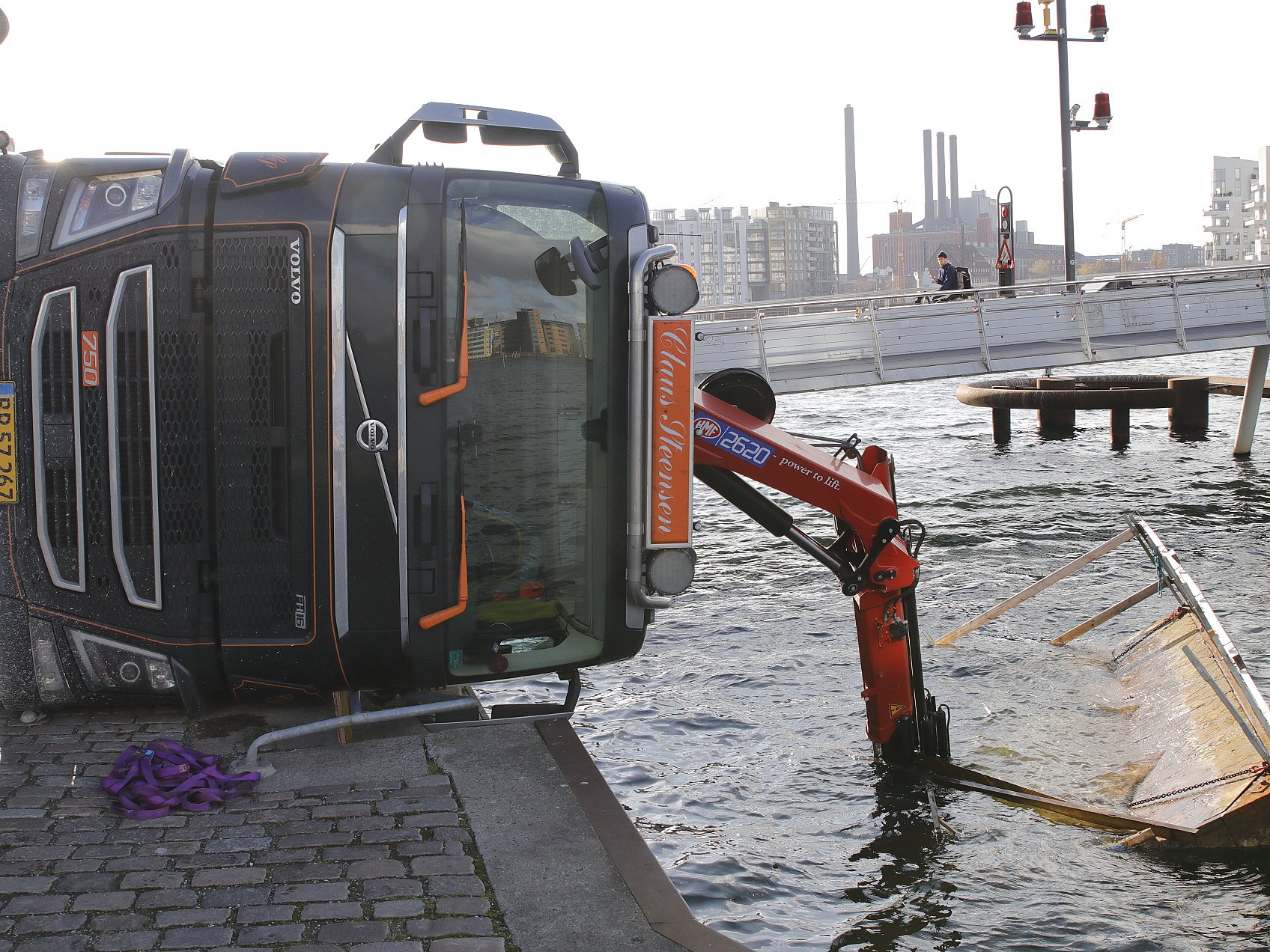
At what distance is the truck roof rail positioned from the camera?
5957 millimetres

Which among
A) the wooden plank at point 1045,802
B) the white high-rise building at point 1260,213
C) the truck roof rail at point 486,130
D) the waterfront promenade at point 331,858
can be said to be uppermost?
the white high-rise building at point 1260,213

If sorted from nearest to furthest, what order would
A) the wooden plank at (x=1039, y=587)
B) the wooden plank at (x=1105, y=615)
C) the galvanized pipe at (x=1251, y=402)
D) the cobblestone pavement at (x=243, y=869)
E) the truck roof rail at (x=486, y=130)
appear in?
the cobblestone pavement at (x=243, y=869) < the truck roof rail at (x=486, y=130) < the wooden plank at (x=1039, y=587) < the wooden plank at (x=1105, y=615) < the galvanized pipe at (x=1251, y=402)

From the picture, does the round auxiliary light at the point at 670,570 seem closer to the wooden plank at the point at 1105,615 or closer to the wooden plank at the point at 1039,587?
the wooden plank at the point at 1039,587

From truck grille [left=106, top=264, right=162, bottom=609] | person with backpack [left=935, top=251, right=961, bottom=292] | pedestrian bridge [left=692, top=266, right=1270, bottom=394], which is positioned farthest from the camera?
person with backpack [left=935, top=251, right=961, bottom=292]

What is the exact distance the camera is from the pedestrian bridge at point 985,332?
1820 centimetres

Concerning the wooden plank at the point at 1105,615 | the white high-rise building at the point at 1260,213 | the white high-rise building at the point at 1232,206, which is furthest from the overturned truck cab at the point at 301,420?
the white high-rise building at the point at 1232,206

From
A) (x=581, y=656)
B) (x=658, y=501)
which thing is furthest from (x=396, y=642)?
(x=658, y=501)

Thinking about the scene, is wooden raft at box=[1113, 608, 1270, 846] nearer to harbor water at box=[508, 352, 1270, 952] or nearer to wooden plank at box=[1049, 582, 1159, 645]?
harbor water at box=[508, 352, 1270, 952]

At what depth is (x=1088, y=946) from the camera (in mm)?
5504

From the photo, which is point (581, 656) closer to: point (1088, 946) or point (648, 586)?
point (648, 586)

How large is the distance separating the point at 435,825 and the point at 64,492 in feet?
8.12

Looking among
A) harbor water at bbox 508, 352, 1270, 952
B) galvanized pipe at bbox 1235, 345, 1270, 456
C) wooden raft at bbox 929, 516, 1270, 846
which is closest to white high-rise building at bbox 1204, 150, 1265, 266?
galvanized pipe at bbox 1235, 345, 1270, 456

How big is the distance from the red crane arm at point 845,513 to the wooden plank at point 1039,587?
285 centimetres

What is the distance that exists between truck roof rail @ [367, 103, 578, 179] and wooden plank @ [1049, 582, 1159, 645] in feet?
18.6
